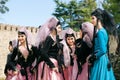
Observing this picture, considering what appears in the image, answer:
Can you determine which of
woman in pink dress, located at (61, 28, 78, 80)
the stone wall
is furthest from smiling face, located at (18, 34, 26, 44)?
the stone wall

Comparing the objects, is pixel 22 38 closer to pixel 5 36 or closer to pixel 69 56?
pixel 69 56

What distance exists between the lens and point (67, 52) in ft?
30.1

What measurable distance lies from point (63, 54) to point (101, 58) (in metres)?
1.30

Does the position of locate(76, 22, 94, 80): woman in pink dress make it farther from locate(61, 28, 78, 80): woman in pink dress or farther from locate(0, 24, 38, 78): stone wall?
locate(0, 24, 38, 78): stone wall

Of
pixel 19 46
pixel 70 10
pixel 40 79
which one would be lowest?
pixel 40 79

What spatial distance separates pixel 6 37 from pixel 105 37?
2173cm

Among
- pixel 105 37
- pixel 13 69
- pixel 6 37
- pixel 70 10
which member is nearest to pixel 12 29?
pixel 6 37

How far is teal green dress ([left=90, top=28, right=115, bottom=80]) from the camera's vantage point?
7832 millimetres

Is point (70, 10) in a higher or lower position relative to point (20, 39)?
higher

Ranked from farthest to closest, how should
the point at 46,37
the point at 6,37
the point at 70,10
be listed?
the point at 70,10 < the point at 6,37 < the point at 46,37

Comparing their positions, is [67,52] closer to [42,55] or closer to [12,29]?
[42,55]

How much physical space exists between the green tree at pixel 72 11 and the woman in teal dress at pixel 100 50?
35408mm

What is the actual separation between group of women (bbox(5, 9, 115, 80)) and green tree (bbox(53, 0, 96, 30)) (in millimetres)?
34127

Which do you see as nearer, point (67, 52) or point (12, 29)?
point (67, 52)
